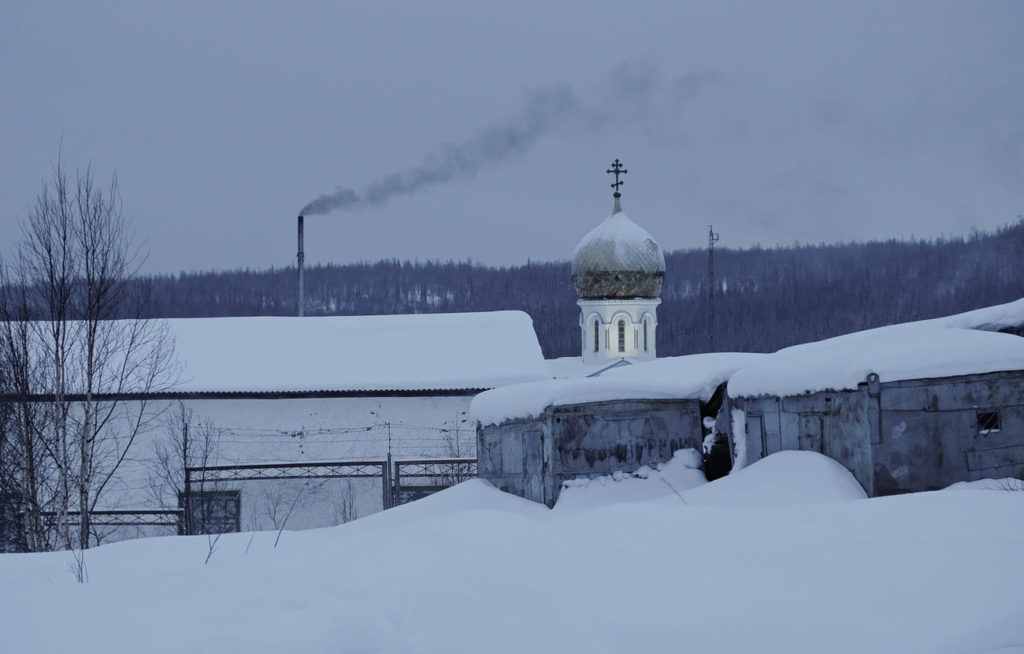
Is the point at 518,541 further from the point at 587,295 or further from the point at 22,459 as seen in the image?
the point at 587,295

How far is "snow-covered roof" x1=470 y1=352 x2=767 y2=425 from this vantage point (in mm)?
14695

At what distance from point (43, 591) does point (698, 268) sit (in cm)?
10160

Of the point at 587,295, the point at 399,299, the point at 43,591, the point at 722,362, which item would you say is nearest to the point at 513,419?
the point at 722,362

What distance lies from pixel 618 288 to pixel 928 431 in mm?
26523

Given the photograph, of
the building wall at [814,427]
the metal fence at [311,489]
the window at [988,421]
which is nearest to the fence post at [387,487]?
the metal fence at [311,489]

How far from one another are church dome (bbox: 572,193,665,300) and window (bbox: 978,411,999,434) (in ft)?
84.8

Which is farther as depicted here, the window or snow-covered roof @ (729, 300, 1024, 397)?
the window

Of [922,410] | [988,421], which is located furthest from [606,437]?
[988,421]

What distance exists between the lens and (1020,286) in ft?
273

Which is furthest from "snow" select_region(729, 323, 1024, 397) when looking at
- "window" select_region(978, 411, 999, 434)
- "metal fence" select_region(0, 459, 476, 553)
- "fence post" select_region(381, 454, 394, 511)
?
"fence post" select_region(381, 454, 394, 511)

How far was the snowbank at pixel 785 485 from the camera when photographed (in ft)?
37.1

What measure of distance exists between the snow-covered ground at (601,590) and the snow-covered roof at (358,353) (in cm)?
1904

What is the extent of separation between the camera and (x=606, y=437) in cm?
1455

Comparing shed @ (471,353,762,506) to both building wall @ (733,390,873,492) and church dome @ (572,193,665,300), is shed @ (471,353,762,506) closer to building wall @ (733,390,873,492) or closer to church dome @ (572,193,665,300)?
building wall @ (733,390,873,492)
